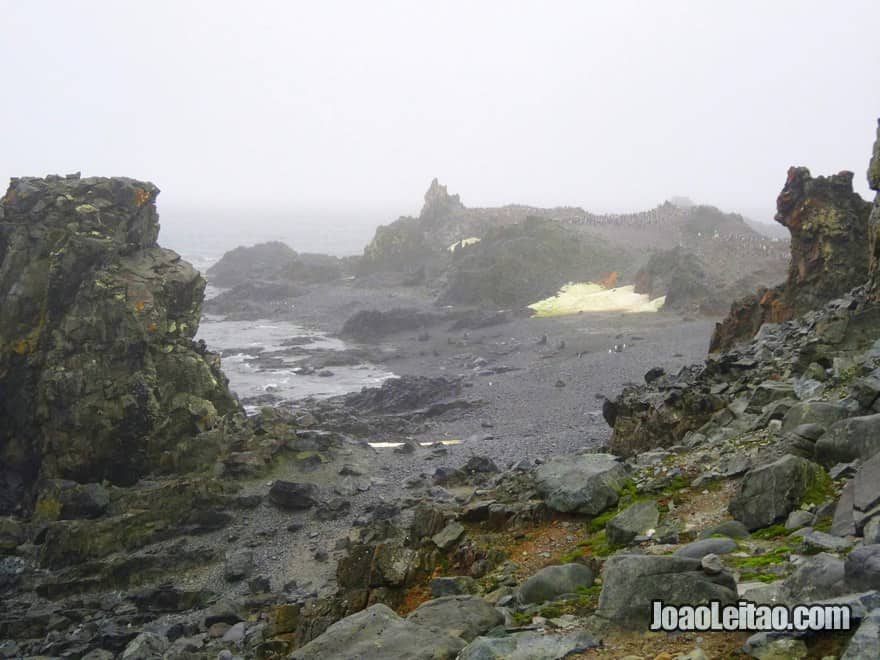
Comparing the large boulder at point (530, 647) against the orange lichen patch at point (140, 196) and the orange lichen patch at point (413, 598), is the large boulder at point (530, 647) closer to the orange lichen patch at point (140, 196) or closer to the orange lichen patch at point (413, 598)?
the orange lichen patch at point (413, 598)

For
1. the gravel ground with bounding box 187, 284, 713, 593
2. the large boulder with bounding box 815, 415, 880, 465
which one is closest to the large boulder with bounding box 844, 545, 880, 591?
the large boulder with bounding box 815, 415, 880, 465

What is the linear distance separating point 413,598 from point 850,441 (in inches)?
282

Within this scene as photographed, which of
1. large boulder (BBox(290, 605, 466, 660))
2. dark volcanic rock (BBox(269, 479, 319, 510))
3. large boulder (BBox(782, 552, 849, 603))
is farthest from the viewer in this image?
dark volcanic rock (BBox(269, 479, 319, 510))

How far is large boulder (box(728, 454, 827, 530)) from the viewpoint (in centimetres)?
977

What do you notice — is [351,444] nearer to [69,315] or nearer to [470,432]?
[470,432]

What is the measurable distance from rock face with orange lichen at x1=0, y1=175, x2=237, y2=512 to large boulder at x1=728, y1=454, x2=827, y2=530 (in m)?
24.5

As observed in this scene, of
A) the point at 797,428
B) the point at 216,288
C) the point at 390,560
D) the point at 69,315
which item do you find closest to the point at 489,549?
the point at 390,560

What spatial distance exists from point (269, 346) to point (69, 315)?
99.4 feet

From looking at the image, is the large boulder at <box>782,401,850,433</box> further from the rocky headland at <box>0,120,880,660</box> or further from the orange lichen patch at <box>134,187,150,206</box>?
the orange lichen patch at <box>134,187,150,206</box>

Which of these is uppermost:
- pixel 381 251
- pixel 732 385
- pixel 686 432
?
pixel 381 251

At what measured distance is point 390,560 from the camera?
1308 cm

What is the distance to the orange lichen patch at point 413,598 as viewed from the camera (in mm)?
11918

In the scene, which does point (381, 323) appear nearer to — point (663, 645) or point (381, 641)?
point (381, 641)

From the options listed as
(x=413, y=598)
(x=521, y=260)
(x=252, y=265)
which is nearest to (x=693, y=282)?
(x=521, y=260)
